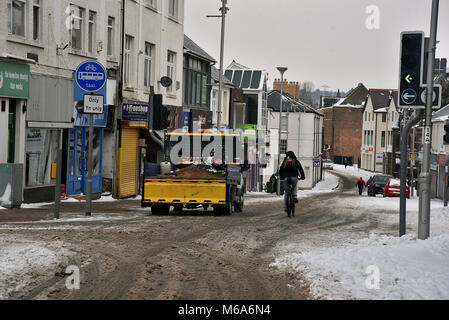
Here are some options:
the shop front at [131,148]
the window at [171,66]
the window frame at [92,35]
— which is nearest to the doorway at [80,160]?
the shop front at [131,148]

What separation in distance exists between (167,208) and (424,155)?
8.15m

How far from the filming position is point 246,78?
67500 mm

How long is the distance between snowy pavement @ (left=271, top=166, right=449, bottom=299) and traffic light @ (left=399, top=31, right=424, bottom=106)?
238cm

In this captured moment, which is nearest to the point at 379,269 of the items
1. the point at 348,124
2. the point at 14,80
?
the point at 14,80

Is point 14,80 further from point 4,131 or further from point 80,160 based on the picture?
point 80,160

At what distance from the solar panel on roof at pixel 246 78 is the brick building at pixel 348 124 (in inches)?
2244

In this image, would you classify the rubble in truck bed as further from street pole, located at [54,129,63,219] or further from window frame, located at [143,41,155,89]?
window frame, located at [143,41,155,89]

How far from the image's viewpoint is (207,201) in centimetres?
1839

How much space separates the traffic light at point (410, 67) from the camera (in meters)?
12.2

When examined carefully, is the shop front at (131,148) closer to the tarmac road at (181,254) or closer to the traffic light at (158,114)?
the traffic light at (158,114)

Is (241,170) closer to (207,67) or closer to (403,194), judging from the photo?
(403,194)

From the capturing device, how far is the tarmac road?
812 centimetres

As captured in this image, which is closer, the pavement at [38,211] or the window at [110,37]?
the pavement at [38,211]
